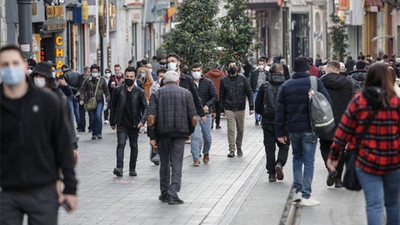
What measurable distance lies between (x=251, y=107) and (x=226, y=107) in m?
0.87

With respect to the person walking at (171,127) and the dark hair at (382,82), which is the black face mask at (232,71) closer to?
the person walking at (171,127)

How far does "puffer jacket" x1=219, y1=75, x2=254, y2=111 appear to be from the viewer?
71.1 ft

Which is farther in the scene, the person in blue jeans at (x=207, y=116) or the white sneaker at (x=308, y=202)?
the person in blue jeans at (x=207, y=116)

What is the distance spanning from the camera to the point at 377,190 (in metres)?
9.53

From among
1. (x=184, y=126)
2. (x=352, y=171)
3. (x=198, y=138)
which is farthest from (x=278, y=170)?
(x=352, y=171)

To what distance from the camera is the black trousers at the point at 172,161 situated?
47.7 ft

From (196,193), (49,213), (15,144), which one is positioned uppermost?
(15,144)

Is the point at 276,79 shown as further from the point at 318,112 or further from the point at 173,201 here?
the point at 173,201

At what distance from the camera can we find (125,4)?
2280 inches

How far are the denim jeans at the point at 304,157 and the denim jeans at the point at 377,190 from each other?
4216 millimetres

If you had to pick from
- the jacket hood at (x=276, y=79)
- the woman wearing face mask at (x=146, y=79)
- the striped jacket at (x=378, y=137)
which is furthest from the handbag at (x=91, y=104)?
the striped jacket at (x=378, y=137)

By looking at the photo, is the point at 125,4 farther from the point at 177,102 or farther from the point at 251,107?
the point at 177,102

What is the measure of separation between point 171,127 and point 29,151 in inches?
259

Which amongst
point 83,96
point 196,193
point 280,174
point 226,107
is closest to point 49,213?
point 196,193
